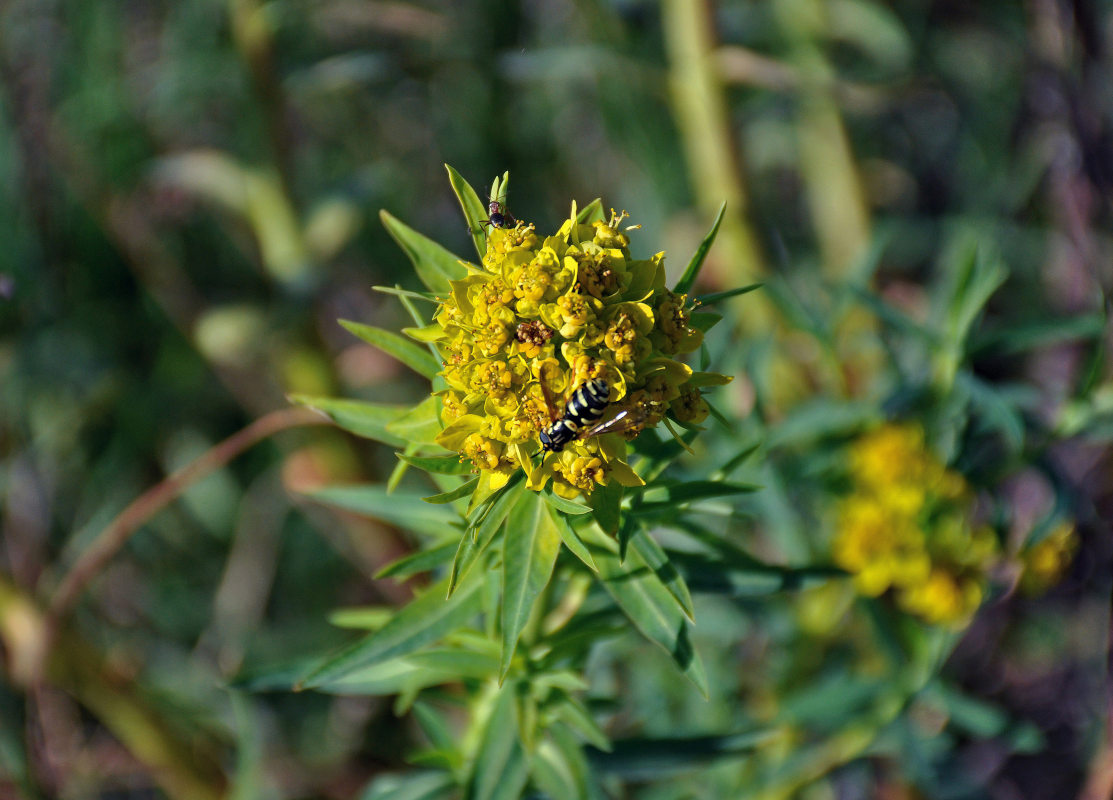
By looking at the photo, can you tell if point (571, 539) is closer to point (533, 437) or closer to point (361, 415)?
point (533, 437)

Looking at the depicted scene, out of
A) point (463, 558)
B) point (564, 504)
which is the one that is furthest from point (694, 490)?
point (463, 558)

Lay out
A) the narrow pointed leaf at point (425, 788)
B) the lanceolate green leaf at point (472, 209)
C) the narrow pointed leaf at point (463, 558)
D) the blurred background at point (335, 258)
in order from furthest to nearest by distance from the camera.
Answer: the blurred background at point (335, 258) → the narrow pointed leaf at point (425, 788) → the lanceolate green leaf at point (472, 209) → the narrow pointed leaf at point (463, 558)

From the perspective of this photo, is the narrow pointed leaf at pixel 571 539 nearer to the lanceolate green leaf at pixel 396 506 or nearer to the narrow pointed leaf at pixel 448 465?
the narrow pointed leaf at pixel 448 465

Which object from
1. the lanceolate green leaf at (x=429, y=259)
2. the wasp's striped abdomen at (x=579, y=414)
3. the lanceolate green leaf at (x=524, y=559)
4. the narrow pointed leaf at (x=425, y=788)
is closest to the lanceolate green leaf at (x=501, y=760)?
the narrow pointed leaf at (x=425, y=788)

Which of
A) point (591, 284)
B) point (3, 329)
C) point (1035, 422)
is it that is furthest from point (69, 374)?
point (1035, 422)

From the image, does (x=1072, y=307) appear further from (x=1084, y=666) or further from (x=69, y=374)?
(x=69, y=374)

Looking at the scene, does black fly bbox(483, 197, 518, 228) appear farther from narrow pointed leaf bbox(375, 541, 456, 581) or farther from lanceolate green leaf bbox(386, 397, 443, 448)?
narrow pointed leaf bbox(375, 541, 456, 581)

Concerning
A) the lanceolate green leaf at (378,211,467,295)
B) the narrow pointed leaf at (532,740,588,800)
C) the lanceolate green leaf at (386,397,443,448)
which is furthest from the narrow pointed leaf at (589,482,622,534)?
the narrow pointed leaf at (532,740,588,800)
